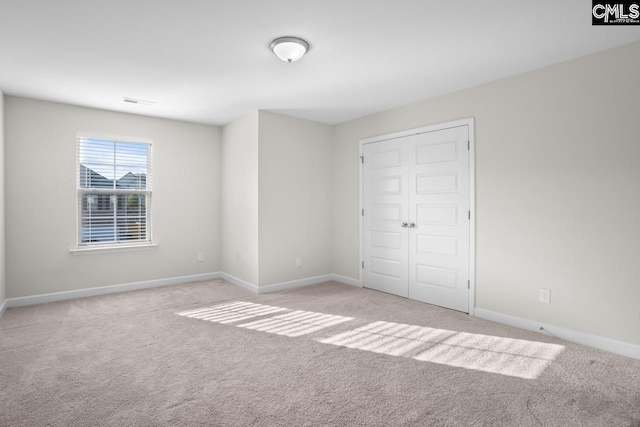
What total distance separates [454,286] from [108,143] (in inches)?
191

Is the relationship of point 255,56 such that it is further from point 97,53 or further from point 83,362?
point 83,362

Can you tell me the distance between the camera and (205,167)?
5410 millimetres

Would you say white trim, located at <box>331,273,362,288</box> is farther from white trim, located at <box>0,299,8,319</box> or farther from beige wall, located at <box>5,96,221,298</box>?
white trim, located at <box>0,299,8,319</box>

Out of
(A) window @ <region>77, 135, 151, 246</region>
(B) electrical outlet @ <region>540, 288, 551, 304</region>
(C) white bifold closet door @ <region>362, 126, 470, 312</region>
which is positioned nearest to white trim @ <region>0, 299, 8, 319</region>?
(A) window @ <region>77, 135, 151, 246</region>

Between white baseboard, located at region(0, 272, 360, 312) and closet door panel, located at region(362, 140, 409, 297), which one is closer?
white baseboard, located at region(0, 272, 360, 312)

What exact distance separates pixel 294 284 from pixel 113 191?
2.84 metres

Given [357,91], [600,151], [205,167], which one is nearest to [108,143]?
[205,167]

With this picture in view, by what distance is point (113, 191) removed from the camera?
4.67 m

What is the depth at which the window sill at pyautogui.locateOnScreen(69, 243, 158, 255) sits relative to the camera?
14.4ft

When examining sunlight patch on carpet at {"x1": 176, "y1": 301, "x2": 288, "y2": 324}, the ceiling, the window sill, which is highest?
the ceiling

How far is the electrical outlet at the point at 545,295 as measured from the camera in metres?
3.13

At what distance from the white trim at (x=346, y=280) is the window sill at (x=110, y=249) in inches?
108
